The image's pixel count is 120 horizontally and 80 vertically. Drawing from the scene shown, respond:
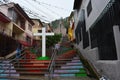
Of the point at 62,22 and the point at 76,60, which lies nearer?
the point at 76,60

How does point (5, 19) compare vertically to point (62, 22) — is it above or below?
below

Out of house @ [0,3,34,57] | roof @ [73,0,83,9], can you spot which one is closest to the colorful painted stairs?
roof @ [73,0,83,9]

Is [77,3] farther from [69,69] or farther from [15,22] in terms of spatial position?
[69,69]

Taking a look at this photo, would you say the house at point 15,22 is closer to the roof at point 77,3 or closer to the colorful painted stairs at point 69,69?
the roof at point 77,3

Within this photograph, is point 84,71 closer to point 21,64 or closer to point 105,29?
point 105,29

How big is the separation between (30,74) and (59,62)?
2.08 meters

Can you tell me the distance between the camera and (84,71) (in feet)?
27.9

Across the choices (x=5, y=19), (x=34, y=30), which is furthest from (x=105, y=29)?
(x=34, y=30)

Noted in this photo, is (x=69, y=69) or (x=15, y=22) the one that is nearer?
(x=69, y=69)

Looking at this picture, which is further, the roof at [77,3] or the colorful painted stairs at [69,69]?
the roof at [77,3]

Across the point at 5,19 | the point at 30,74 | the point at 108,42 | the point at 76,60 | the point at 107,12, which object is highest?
the point at 5,19

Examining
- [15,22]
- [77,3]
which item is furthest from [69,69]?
[15,22]

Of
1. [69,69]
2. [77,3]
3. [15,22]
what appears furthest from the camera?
[15,22]

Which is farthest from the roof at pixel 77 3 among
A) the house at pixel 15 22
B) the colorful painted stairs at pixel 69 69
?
the colorful painted stairs at pixel 69 69
